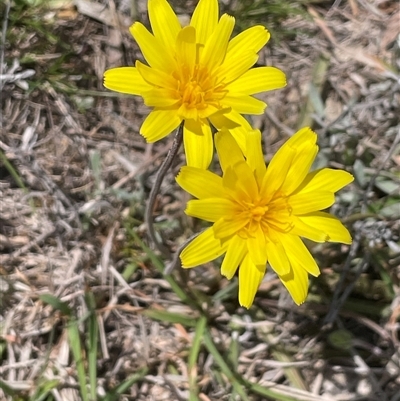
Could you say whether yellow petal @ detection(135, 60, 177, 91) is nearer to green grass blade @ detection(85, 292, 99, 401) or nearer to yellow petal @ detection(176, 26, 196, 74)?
yellow petal @ detection(176, 26, 196, 74)

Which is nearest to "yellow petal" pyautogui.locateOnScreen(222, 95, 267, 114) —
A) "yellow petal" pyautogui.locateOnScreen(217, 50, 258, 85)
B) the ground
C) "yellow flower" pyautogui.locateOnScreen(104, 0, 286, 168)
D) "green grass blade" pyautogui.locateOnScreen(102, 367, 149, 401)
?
"yellow flower" pyautogui.locateOnScreen(104, 0, 286, 168)

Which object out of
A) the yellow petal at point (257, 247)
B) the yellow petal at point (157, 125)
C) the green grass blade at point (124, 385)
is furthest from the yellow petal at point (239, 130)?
the green grass blade at point (124, 385)

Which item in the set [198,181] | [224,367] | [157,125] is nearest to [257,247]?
[198,181]

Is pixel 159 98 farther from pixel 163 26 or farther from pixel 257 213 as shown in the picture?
pixel 257 213

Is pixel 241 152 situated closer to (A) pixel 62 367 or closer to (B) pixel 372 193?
(B) pixel 372 193

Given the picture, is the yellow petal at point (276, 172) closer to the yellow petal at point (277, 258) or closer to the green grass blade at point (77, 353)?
the yellow petal at point (277, 258)

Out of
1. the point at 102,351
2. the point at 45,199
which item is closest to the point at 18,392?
the point at 102,351
